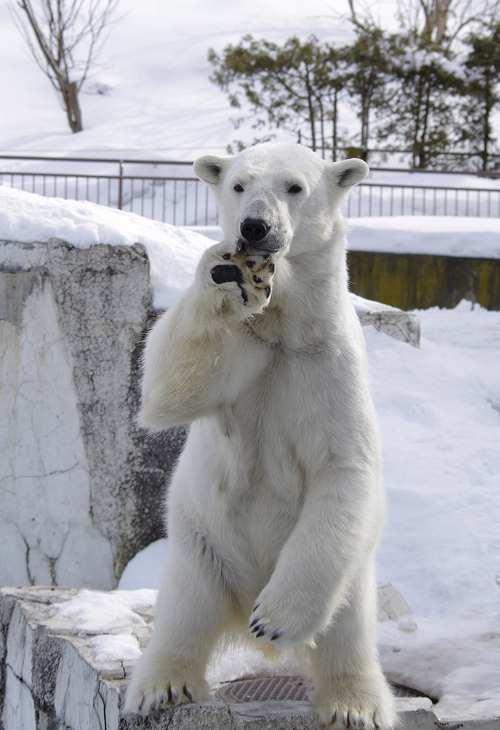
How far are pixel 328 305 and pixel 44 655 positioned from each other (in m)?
1.85

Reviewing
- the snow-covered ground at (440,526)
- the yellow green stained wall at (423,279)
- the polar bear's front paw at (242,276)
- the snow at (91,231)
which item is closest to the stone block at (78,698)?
the snow-covered ground at (440,526)

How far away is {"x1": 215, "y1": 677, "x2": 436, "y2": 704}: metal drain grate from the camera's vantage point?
249cm

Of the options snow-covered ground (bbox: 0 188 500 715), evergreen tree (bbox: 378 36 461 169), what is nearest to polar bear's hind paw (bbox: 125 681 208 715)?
snow-covered ground (bbox: 0 188 500 715)

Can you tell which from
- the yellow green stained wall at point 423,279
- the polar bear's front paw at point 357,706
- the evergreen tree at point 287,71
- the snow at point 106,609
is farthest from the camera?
the evergreen tree at point 287,71

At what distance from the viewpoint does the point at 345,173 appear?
7.86 feet

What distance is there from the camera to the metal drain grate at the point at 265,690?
249cm

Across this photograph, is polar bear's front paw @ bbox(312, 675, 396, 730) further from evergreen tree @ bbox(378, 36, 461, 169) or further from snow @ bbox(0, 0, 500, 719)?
evergreen tree @ bbox(378, 36, 461, 169)

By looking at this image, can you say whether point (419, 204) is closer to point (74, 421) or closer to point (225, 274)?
point (74, 421)

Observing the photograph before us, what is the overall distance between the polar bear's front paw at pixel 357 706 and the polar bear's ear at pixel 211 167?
5.41 feet

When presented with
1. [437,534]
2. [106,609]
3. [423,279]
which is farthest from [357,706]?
[423,279]

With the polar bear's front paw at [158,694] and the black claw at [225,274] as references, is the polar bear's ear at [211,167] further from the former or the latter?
the polar bear's front paw at [158,694]

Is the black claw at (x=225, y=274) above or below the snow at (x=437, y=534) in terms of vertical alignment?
above

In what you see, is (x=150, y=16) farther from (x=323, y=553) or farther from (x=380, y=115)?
(x=323, y=553)

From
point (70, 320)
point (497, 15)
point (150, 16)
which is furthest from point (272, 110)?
point (150, 16)
